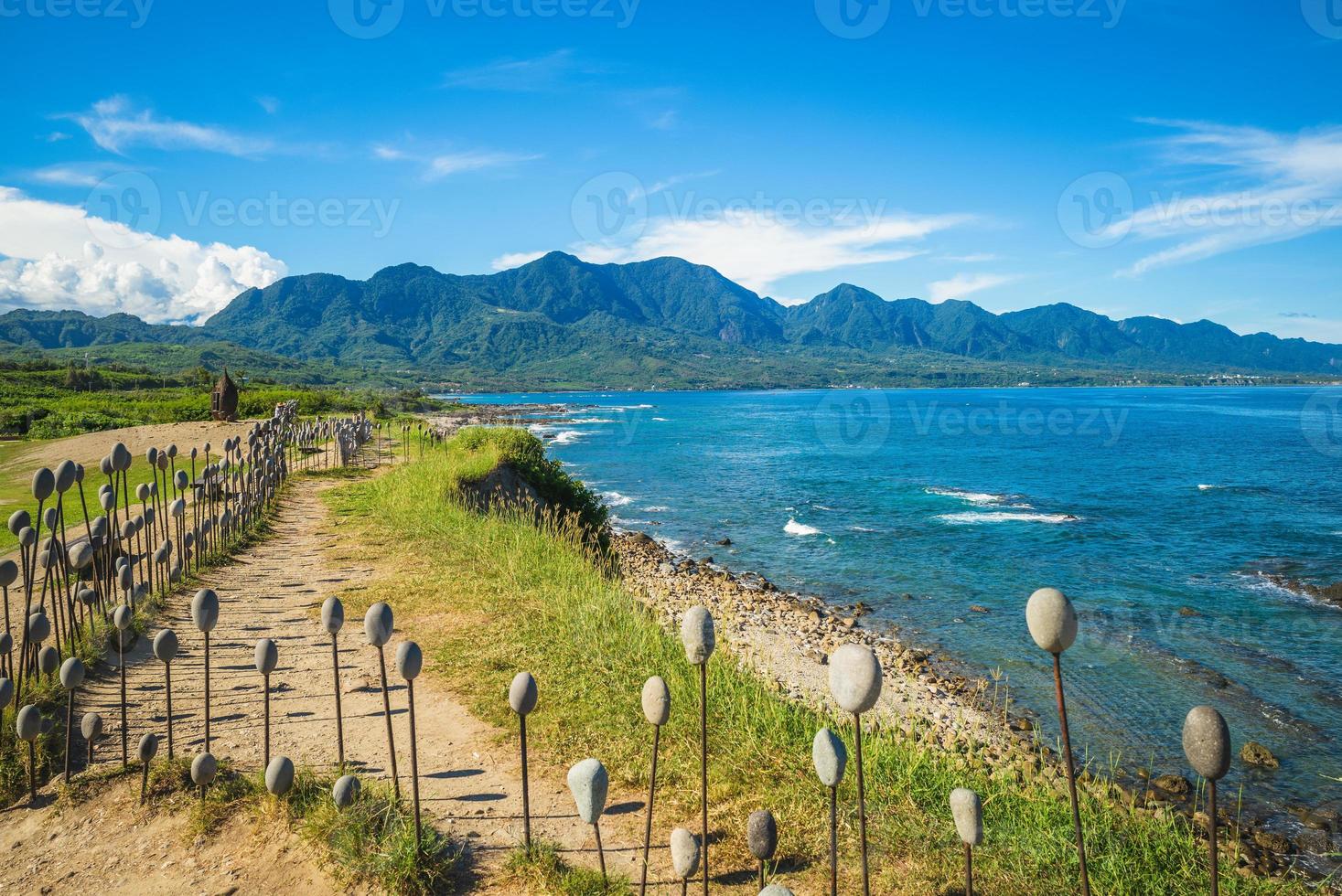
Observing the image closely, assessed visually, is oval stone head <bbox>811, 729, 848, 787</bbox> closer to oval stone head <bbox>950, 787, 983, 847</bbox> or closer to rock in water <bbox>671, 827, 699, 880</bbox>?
oval stone head <bbox>950, 787, 983, 847</bbox>

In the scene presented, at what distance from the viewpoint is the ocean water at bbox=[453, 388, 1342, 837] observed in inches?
619

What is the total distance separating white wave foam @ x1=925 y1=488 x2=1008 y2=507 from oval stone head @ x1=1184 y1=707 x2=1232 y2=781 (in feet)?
139

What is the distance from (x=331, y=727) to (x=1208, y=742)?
6.62m

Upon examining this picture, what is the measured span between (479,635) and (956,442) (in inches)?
3214

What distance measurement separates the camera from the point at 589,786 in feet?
10.6

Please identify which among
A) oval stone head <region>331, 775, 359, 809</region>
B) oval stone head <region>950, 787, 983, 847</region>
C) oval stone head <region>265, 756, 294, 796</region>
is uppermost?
oval stone head <region>950, 787, 983, 847</region>

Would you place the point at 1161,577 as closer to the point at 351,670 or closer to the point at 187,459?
the point at 351,670

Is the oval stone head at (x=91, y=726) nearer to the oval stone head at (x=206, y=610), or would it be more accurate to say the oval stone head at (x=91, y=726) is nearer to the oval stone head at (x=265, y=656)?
the oval stone head at (x=206, y=610)

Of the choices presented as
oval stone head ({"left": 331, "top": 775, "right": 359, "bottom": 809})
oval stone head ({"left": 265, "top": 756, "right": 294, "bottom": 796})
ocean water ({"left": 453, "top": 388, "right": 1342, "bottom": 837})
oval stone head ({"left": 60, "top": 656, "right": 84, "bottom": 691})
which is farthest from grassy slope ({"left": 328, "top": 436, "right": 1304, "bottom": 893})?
ocean water ({"left": 453, "top": 388, "right": 1342, "bottom": 837})

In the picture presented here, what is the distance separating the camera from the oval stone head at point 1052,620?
2.91 metres

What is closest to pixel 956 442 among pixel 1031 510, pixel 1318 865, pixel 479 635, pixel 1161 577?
pixel 1031 510

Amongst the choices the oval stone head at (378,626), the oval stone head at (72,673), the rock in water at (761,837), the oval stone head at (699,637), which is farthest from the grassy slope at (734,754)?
the oval stone head at (72,673)

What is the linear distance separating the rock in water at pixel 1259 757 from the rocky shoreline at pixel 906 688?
5.19ft

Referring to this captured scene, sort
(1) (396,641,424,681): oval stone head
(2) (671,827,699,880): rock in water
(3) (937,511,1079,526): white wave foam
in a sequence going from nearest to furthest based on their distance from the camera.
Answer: (2) (671,827,699,880): rock in water, (1) (396,641,424,681): oval stone head, (3) (937,511,1079,526): white wave foam
